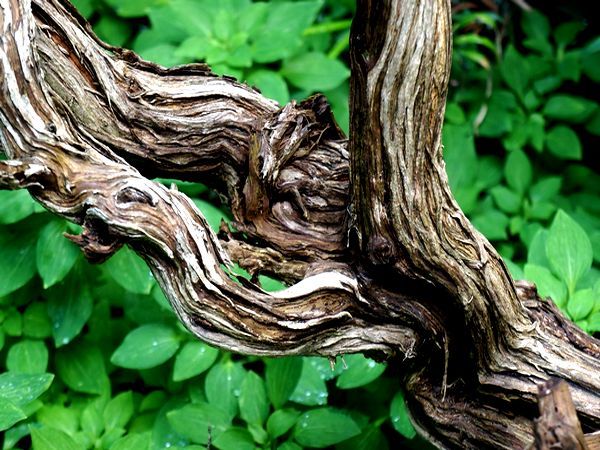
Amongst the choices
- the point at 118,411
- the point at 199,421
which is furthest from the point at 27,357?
the point at 199,421

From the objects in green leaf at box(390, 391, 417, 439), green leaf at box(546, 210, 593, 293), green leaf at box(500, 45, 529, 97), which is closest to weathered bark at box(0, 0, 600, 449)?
green leaf at box(390, 391, 417, 439)

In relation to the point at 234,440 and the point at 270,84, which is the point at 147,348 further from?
the point at 270,84

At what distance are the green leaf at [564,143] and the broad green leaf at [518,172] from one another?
7.1 inches

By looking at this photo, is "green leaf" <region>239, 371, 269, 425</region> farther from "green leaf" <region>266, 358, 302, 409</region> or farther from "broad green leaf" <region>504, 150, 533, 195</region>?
"broad green leaf" <region>504, 150, 533, 195</region>

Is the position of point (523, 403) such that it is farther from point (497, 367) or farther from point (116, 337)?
point (116, 337)

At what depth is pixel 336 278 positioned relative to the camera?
1.38 meters

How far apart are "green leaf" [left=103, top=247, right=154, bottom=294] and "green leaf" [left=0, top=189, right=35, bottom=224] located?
0.79 feet

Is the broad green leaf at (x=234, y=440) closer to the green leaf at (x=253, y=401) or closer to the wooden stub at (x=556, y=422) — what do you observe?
the green leaf at (x=253, y=401)

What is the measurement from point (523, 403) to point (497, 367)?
0.08 m

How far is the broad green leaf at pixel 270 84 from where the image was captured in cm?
221

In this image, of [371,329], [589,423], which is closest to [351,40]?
[371,329]

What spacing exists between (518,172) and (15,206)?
1.56 m

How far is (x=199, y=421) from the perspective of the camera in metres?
1.74

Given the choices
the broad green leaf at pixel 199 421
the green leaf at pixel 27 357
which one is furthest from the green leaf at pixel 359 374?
the green leaf at pixel 27 357
